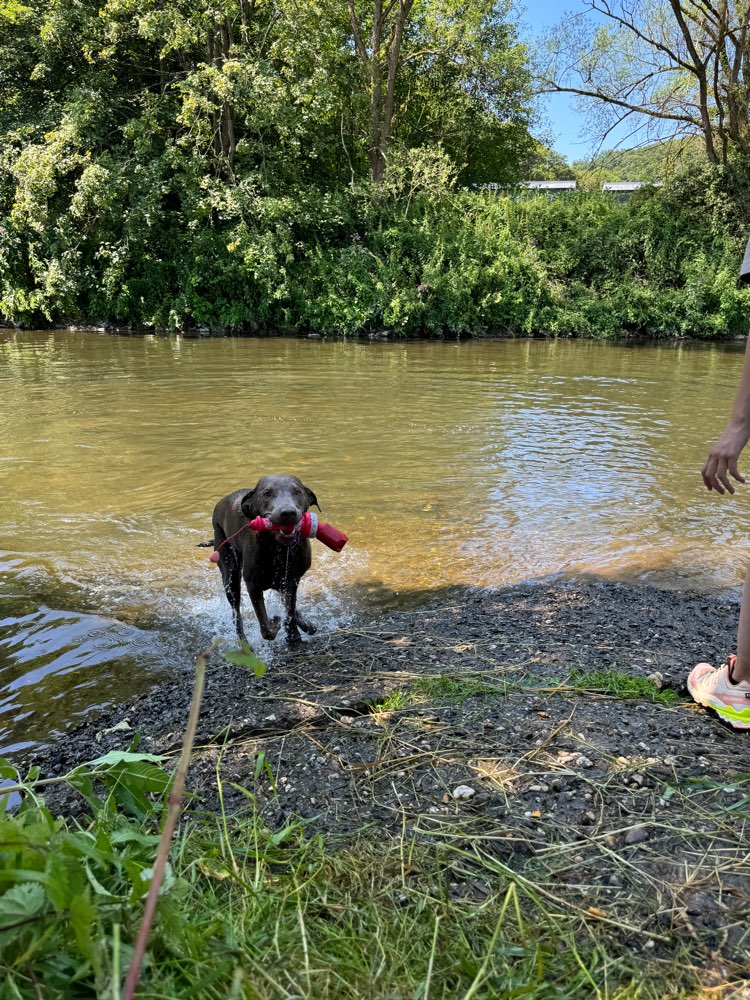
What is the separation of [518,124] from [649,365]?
22667mm

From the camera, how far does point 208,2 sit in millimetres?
21609

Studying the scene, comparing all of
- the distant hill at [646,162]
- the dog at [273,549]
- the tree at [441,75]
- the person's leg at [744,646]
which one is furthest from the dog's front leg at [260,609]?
the distant hill at [646,162]

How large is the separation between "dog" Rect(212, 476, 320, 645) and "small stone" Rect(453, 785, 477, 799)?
2387 mm

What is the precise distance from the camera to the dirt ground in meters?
2.09

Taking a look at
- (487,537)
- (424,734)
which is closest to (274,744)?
(424,734)

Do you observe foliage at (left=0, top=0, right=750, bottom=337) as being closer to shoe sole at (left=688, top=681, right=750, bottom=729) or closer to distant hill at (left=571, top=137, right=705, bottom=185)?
distant hill at (left=571, top=137, right=705, bottom=185)

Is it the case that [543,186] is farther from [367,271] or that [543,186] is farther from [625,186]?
[367,271]

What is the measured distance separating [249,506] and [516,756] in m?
2.91

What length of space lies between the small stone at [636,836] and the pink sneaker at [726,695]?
1.01m

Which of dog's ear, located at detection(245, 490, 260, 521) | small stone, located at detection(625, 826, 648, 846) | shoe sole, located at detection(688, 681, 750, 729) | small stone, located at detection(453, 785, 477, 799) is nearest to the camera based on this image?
small stone, located at detection(625, 826, 648, 846)

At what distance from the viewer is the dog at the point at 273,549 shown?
4801mm

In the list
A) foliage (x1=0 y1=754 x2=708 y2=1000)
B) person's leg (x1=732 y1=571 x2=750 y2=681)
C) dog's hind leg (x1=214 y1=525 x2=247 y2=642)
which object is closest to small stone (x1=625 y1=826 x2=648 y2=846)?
foliage (x1=0 y1=754 x2=708 y2=1000)

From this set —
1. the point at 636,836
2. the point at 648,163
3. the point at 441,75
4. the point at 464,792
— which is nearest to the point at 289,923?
the point at 464,792

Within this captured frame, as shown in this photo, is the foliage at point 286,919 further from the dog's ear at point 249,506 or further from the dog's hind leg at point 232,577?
the dog's hind leg at point 232,577
